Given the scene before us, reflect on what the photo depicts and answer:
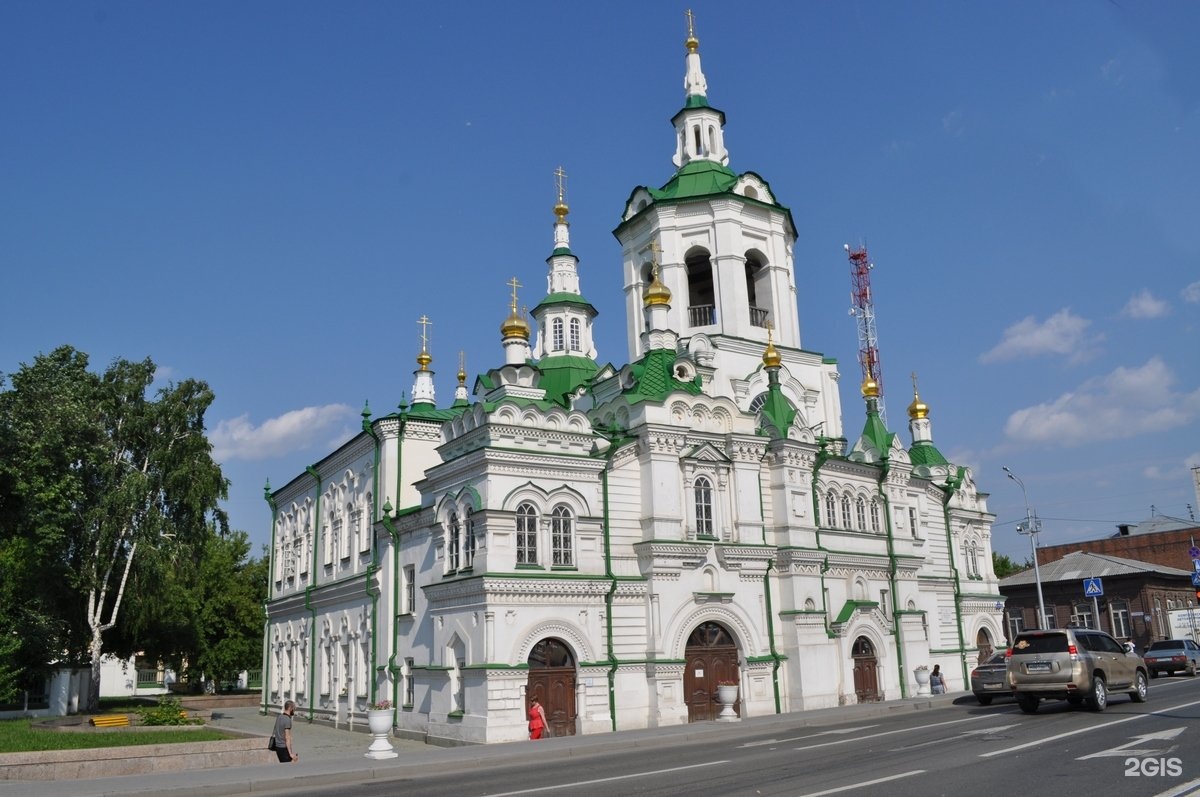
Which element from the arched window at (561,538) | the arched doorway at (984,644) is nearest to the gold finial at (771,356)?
the arched window at (561,538)

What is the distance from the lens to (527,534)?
23.2 metres

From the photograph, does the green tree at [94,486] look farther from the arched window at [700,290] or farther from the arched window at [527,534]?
the arched window at [700,290]

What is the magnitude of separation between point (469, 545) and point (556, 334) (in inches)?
517

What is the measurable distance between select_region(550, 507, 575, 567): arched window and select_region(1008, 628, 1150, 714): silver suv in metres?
10.2

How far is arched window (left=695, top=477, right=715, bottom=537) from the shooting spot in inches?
1021

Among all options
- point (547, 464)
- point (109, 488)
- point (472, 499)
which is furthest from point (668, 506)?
point (109, 488)

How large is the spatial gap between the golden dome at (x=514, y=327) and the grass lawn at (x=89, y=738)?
14062 millimetres

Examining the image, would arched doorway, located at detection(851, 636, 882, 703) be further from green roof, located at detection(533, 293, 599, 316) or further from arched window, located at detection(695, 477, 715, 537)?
green roof, located at detection(533, 293, 599, 316)

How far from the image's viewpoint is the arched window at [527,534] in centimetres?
2308

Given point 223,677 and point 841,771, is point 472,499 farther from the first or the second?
point 223,677

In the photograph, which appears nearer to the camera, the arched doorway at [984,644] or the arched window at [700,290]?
the arched window at [700,290]

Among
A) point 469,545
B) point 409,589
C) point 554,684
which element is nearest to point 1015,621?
point 409,589

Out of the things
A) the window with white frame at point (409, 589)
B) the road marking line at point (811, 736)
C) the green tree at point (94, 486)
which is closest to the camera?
the road marking line at point (811, 736)

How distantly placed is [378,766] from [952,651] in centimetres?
2355
